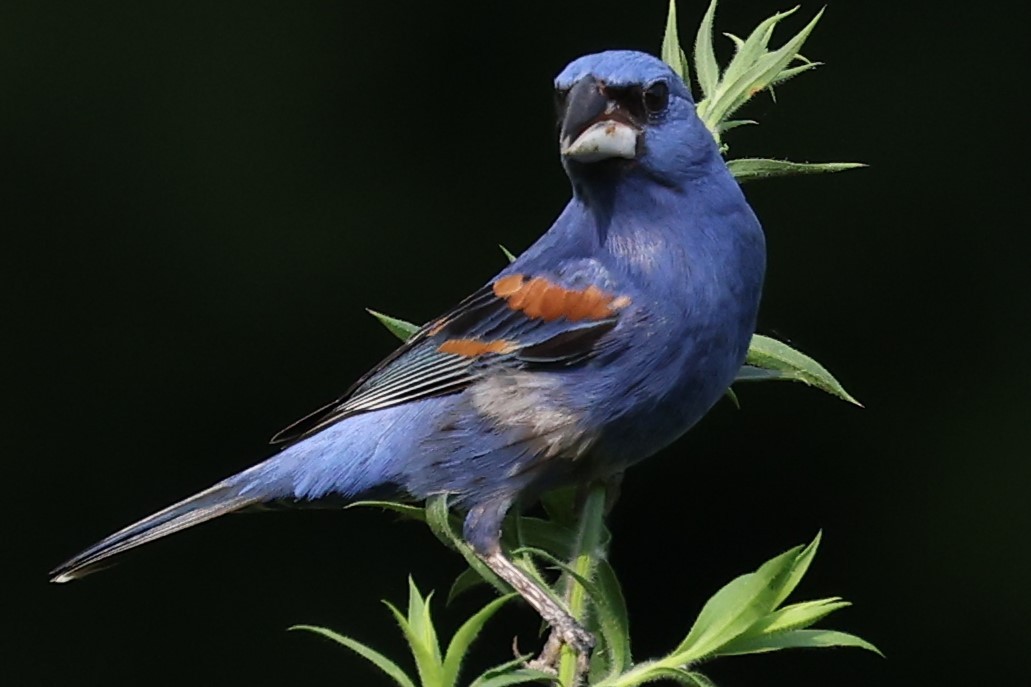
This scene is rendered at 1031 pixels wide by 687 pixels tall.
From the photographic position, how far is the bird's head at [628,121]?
1.42m

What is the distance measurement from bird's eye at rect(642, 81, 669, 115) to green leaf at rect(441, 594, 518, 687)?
0.55 metres

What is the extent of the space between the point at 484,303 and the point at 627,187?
0.79 feet

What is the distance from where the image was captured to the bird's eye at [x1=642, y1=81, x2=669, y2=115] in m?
1.47

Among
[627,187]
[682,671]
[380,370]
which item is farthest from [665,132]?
[682,671]

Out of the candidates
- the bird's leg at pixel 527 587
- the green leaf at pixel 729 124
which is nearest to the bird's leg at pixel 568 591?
the bird's leg at pixel 527 587

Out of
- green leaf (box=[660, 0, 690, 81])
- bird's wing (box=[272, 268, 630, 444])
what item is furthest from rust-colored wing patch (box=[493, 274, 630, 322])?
green leaf (box=[660, 0, 690, 81])

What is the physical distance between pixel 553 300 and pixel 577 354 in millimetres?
77

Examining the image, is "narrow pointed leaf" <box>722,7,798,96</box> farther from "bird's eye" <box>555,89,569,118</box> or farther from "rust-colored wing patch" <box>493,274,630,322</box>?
"rust-colored wing patch" <box>493,274,630,322</box>

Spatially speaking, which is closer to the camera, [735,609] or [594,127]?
[735,609]

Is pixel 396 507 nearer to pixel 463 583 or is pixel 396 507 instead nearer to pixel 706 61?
pixel 463 583

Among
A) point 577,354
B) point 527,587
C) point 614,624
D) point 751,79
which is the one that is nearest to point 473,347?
point 577,354

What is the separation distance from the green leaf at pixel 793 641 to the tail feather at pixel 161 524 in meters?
0.65

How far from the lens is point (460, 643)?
1194 millimetres

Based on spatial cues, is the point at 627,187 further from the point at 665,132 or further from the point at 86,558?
the point at 86,558
